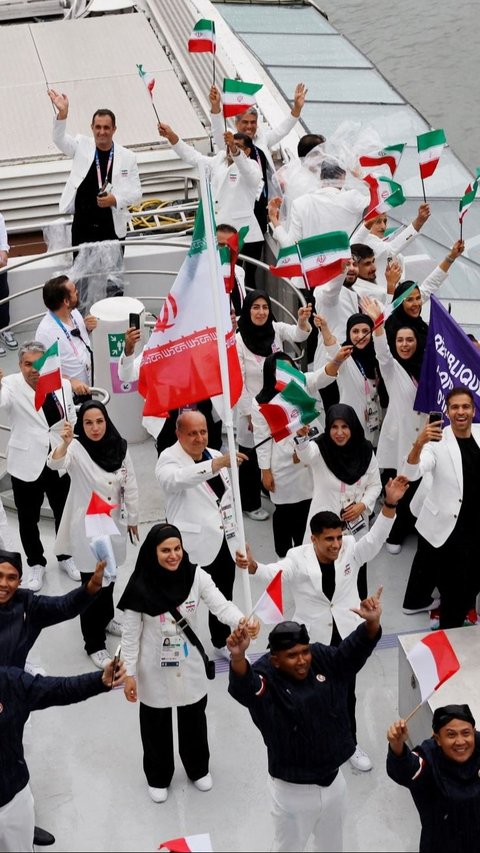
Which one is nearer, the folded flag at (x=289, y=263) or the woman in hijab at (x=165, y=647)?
the woman in hijab at (x=165, y=647)

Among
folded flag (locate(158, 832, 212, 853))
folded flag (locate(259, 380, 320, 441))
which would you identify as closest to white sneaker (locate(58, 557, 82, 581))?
folded flag (locate(259, 380, 320, 441))

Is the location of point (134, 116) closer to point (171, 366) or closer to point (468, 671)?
point (171, 366)

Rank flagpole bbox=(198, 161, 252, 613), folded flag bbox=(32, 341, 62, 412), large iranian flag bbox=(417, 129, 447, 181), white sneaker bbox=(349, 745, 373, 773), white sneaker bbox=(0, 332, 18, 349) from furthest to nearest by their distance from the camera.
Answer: white sneaker bbox=(0, 332, 18, 349), large iranian flag bbox=(417, 129, 447, 181), folded flag bbox=(32, 341, 62, 412), white sneaker bbox=(349, 745, 373, 773), flagpole bbox=(198, 161, 252, 613)

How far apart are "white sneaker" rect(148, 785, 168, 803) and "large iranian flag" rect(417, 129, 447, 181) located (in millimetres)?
4731

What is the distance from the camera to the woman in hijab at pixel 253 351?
27.7ft

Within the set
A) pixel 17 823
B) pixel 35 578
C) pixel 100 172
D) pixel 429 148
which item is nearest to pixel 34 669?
pixel 35 578

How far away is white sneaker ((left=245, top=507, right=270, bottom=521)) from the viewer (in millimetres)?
9109

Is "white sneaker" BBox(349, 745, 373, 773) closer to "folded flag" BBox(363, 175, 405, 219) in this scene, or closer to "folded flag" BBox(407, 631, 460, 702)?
"folded flag" BBox(407, 631, 460, 702)

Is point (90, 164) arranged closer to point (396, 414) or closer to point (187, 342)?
point (396, 414)

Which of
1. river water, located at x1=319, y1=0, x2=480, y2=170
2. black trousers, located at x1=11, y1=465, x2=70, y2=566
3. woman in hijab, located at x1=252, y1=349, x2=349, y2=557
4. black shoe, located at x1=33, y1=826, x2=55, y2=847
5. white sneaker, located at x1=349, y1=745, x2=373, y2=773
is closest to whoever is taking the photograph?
black shoe, located at x1=33, y1=826, x2=55, y2=847

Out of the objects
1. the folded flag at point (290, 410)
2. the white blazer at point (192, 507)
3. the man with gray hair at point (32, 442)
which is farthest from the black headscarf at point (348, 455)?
the man with gray hair at point (32, 442)

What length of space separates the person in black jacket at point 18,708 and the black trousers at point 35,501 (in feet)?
7.64

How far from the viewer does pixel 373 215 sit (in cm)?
927

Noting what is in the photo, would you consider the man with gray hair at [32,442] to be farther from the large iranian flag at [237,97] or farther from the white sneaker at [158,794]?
the large iranian flag at [237,97]
